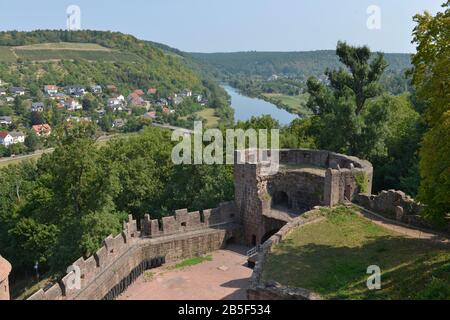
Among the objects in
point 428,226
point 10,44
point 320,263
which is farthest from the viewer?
point 10,44

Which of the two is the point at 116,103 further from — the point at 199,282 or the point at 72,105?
the point at 199,282

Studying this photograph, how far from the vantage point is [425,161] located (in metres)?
15.2

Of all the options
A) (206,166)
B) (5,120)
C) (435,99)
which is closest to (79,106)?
(5,120)

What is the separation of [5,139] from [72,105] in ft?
101

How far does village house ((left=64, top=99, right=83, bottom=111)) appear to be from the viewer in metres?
119

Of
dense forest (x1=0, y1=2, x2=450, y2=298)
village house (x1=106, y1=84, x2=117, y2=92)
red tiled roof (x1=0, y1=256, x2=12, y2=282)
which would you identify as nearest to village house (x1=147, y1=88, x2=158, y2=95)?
village house (x1=106, y1=84, x2=117, y2=92)

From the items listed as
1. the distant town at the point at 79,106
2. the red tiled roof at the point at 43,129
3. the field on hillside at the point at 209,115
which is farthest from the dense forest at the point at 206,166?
the field on hillside at the point at 209,115

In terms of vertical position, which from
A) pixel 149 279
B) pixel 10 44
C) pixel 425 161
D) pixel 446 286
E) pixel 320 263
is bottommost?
pixel 149 279

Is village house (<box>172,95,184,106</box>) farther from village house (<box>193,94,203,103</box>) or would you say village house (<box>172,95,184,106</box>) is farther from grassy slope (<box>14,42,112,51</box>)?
grassy slope (<box>14,42,112,51</box>)

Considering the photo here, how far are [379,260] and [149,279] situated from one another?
10232 millimetres

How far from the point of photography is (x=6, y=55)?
152 metres

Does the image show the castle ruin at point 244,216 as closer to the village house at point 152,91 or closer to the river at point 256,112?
the river at point 256,112
